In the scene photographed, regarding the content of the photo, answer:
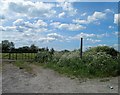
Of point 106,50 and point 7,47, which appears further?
point 7,47

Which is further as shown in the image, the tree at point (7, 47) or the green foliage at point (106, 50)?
the tree at point (7, 47)

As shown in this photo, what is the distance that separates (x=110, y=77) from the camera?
46.9ft

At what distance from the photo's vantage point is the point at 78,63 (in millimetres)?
18125

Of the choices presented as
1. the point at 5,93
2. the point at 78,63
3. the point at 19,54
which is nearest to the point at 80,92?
the point at 5,93

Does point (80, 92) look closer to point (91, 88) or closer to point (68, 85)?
point (91, 88)

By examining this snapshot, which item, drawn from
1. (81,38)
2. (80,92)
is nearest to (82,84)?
(80,92)

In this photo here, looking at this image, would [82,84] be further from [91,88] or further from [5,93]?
[5,93]

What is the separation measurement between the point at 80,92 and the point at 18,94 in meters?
2.23

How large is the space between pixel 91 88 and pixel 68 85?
4.09 feet

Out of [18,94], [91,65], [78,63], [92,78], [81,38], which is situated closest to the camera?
[18,94]

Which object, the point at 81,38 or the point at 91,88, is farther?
the point at 81,38

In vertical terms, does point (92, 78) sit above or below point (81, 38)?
below

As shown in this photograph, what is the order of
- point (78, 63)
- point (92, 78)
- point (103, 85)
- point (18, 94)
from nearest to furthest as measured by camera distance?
1. point (18, 94)
2. point (103, 85)
3. point (92, 78)
4. point (78, 63)

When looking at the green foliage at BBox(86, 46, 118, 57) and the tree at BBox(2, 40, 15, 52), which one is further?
the tree at BBox(2, 40, 15, 52)
